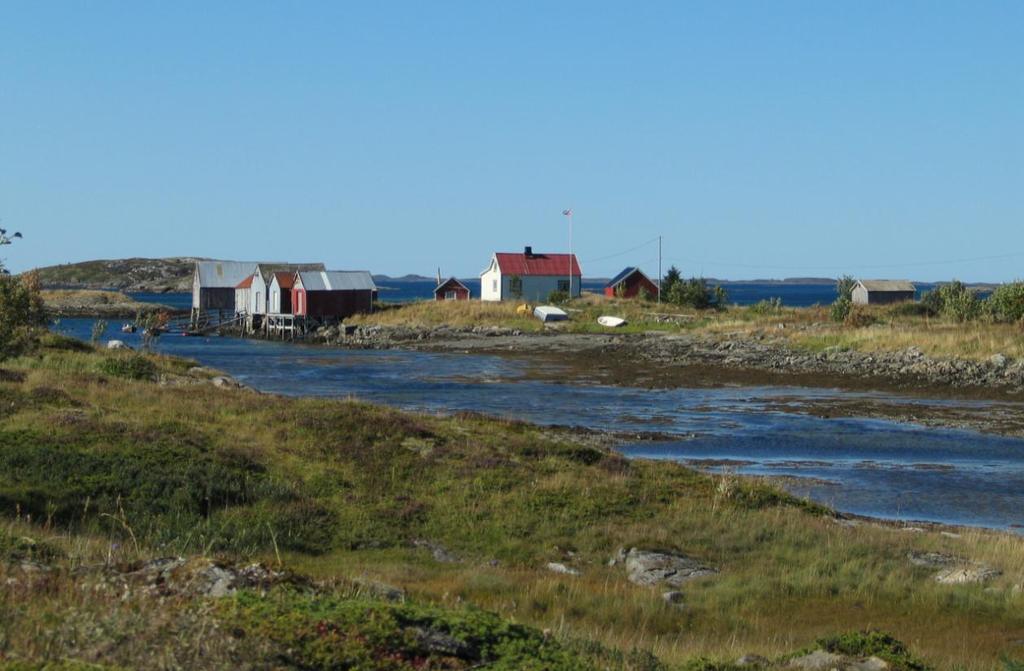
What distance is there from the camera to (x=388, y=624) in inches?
275

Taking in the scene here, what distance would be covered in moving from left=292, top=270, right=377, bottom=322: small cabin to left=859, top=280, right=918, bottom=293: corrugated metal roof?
4012 cm

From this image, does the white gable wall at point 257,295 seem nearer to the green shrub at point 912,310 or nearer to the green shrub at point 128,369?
the green shrub at point 912,310

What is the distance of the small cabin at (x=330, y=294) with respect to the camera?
91500 millimetres

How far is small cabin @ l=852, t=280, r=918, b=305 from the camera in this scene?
→ 9362 cm

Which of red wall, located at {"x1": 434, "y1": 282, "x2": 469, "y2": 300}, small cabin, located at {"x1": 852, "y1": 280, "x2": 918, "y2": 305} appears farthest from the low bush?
red wall, located at {"x1": 434, "y1": 282, "x2": 469, "y2": 300}

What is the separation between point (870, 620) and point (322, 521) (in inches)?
288

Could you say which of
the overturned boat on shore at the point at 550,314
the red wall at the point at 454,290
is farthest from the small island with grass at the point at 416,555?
the red wall at the point at 454,290

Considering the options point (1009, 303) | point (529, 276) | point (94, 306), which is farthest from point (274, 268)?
point (1009, 303)

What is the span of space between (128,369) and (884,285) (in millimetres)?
74888

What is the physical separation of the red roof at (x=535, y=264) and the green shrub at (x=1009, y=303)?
42.2m

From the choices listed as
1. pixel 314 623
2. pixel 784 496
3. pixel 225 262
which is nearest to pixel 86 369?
pixel 784 496

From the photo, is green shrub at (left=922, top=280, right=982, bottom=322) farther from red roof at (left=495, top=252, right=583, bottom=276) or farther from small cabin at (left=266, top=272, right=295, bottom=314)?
small cabin at (left=266, top=272, right=295, bottom=314)

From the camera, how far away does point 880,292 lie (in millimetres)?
93938

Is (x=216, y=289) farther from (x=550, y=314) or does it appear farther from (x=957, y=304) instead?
(x=957, y=304)
